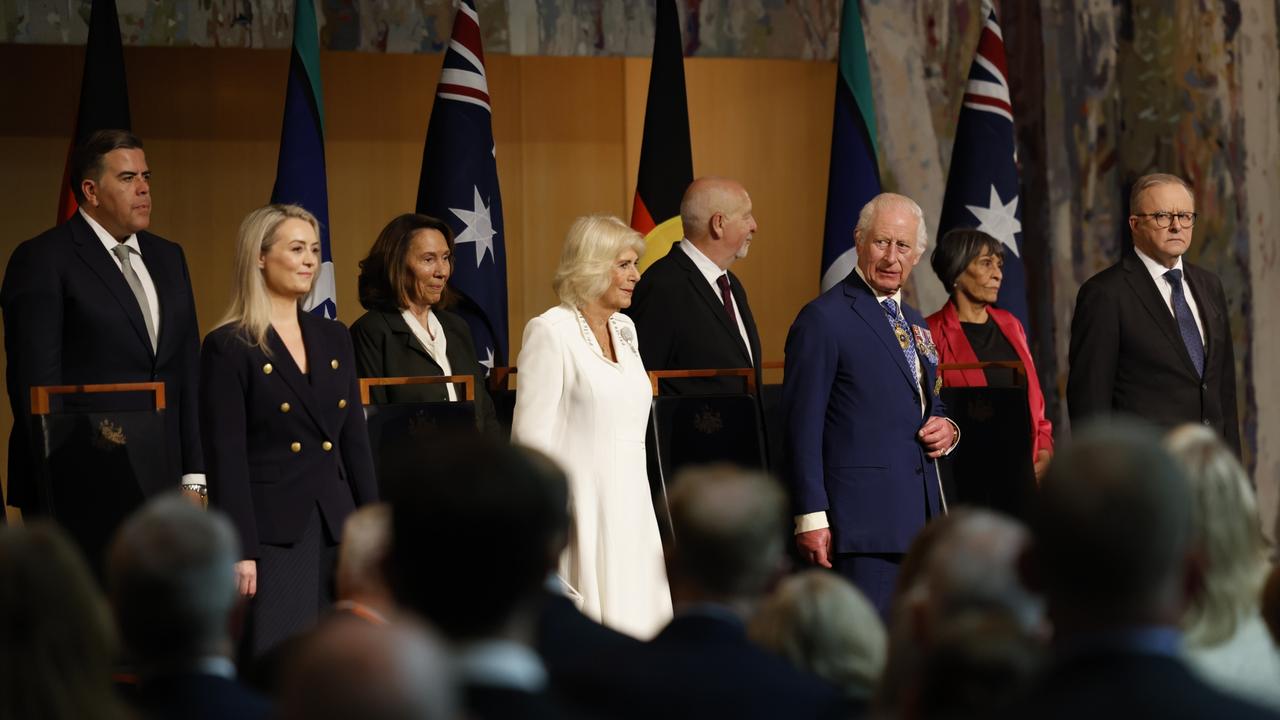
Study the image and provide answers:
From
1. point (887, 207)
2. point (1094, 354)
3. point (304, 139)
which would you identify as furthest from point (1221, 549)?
point (304, 139)

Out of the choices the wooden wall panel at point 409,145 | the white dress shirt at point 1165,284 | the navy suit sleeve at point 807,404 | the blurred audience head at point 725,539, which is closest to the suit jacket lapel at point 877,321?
the navy suit sleeve at point 807,404

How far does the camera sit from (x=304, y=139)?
6.36m

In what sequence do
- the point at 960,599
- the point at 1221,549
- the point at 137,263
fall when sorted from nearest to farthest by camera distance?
1. the point at 960,599
2. the point at 1221,549
3. the point at 137,263

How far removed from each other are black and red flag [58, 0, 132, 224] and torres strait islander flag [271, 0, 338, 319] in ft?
2.02

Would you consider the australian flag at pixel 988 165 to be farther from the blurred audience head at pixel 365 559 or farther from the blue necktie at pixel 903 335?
the blurred audience head at pixel 365 559

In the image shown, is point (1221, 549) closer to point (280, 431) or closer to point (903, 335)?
point (903, 335)

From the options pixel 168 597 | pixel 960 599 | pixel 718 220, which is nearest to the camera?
pixel 168 597

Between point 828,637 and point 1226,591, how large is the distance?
2.02 feet

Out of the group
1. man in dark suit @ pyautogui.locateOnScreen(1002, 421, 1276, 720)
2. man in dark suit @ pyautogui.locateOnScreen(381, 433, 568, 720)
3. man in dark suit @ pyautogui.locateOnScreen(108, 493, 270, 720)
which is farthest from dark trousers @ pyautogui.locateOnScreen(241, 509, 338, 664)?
man in dark suit @ pyautogui.locateOnScreen(1002, 421, 1276, 720)

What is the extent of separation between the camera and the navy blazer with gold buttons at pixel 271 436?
3898 millimetres

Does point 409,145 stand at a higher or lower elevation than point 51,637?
higher

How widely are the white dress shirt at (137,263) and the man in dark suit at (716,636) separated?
2810 millimetres

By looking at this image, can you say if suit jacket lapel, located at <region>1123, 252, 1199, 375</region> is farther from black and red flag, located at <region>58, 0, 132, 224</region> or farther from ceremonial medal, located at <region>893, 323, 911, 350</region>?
black and red flag, located at <region>58, 0, 132, 224</region>

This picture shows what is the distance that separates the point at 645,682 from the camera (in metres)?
1.89
